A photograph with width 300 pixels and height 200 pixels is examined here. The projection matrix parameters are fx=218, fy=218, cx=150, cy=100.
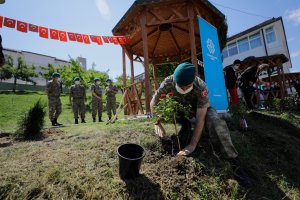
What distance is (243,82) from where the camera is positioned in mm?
7680

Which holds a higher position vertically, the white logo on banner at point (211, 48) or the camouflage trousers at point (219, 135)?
the white logo on banner at point (211, 48)

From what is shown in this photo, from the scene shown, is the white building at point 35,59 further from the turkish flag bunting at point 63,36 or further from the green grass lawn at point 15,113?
the turkish flag bunting at point 63,36

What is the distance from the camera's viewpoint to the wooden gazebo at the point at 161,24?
670 cm

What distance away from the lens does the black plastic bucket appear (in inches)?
94.7

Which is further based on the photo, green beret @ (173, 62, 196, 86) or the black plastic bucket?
green beret @ (173, 62, 196, 86)

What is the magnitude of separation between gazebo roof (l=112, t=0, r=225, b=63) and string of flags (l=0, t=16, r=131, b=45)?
41 cm

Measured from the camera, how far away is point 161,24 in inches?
325

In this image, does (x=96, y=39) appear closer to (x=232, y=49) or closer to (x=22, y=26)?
(x=22, y=26)

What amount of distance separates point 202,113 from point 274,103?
7.04 m

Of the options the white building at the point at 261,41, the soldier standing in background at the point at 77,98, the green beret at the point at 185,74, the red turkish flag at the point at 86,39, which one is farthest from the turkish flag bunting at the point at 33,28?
the white building at the point at 261,41

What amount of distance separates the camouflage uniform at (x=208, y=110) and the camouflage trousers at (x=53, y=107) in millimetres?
5476

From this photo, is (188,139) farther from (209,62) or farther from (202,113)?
(209,62)

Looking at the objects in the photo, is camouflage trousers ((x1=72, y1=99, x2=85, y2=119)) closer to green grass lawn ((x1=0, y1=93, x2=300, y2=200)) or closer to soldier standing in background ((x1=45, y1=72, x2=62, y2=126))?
soldier standing in background ((x1=45, y1=72, x2=62, y2=126))

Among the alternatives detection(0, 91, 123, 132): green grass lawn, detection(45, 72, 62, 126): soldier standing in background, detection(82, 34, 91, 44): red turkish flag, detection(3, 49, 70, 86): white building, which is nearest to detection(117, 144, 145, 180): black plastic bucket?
detection(0, 91, 123, 132): green grass lawn
